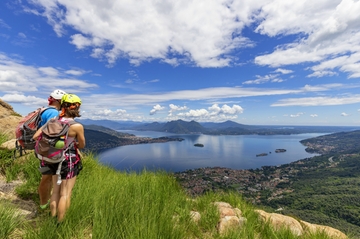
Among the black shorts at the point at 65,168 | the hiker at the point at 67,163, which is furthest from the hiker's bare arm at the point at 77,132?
the black shorts at the point at 65,168

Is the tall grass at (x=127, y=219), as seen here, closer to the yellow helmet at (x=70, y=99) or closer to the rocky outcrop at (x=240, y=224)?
the rocky outcrop at (x=240, y=224)

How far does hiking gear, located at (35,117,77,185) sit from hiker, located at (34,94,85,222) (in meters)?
0.05

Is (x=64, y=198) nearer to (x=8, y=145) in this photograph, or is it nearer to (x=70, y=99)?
(x=70, y=99)

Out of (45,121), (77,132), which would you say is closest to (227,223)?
(77,132)

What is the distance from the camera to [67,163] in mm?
3055

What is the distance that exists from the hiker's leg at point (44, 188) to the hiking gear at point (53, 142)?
22.2 inches

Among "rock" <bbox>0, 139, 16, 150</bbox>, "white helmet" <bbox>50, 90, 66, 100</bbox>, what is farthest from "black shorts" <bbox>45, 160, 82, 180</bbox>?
"rock" <bbox>0, 139, 16, 150</bbox>

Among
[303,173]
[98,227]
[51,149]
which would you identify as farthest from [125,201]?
[303,173]

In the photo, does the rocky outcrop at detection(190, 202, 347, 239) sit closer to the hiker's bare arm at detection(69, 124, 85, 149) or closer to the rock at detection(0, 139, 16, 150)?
the hiker's bare arm at detection(69, 124, 85, 149)

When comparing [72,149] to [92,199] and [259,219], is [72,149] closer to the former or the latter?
[92,199]

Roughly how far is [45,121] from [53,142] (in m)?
0.94

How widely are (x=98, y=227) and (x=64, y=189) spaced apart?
0.94 metres

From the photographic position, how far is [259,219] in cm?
426

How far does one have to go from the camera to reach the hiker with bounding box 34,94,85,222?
2988mm
